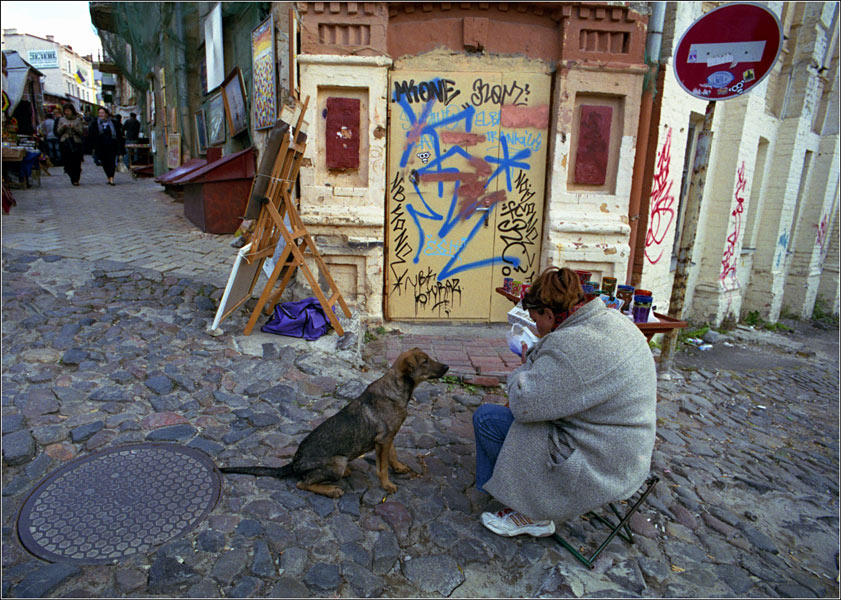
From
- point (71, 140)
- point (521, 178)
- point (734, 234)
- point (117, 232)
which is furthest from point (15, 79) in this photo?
point (734, 234)

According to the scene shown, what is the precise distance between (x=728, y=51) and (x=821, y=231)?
1030cm

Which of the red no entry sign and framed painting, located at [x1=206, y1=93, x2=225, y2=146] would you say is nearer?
the red no entry sign

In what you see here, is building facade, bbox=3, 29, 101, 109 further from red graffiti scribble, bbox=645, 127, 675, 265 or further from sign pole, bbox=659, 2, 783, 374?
sign pole, bbox=659, 2, 783, 374

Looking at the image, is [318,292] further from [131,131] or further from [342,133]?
[131,131]

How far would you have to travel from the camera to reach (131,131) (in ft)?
59.4

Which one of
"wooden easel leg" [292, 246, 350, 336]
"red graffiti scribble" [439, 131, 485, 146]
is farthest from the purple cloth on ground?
"red graffiti scribble" [439, 131, 485, 146]

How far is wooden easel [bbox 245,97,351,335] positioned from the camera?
4.73 meters

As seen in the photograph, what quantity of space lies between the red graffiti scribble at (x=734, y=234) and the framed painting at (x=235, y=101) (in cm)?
862

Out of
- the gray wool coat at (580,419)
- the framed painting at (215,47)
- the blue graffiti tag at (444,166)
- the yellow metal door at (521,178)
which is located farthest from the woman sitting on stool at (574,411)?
the framed painting at (215,47)

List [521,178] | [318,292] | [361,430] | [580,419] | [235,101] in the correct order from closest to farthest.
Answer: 1. [580,419]
2. [361,430]
3. [318,292]
4. [521,178]
5. [235,101]

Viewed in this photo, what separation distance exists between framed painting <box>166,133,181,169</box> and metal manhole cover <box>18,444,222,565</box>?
442 inches

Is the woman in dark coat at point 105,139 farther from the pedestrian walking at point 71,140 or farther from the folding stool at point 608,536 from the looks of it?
the folding stool at point 608,536

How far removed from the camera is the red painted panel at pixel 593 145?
6000 millimetres

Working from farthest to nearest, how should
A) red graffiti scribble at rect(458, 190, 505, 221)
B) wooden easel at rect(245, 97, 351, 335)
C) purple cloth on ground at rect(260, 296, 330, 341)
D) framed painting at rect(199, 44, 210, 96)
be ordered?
framed painting at rect(199, 44, 210, 96) → red graffiti scribble at rect(458, 190, 505, 221) → purple cloth on ground at rect(260, 296, 330, 341) → wooden easel at rect(245, 97, 351, 335)
